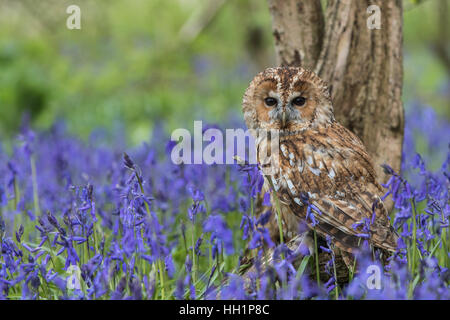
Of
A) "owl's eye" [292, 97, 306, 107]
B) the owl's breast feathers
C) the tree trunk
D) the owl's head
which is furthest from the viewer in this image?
the tree trunk

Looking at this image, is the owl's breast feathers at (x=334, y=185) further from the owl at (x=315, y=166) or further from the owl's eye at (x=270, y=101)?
the owl's eye at (x=270, y=101)

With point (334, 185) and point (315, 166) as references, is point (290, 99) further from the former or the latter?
point (334, 185)

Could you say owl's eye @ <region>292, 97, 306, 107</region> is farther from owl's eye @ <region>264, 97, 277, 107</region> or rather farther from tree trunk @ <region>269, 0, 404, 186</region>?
tree trunk @ <region>269, 0, 404, 186</region>

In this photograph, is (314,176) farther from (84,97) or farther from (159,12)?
(159,12)

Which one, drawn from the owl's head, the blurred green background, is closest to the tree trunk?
the owl's head

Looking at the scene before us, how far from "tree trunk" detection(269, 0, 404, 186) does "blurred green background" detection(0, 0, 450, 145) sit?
116cm

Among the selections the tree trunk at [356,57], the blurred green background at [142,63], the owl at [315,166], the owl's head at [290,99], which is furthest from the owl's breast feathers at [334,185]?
the blurred green background at [142,63]

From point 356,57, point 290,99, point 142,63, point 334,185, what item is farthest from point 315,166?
point 142,63

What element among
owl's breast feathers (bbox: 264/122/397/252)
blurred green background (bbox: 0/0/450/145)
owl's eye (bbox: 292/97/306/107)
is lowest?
owl's breast feathers (bbox: 264/122/397/252)

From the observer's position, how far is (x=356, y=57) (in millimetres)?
3809

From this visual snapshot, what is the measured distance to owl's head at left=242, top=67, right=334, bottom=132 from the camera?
10.9ft

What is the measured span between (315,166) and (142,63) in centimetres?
480
